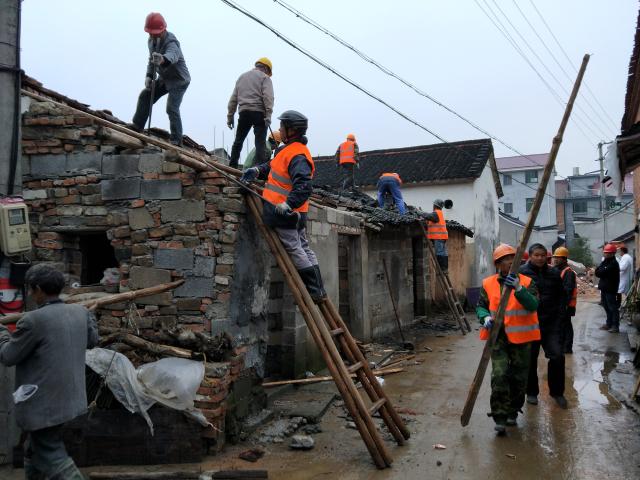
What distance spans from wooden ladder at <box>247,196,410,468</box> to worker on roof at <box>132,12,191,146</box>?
198 cm

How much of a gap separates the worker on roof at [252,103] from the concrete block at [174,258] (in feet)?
7.70

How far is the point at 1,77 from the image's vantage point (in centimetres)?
469

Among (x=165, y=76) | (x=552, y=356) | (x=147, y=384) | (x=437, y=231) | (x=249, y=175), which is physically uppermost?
(x=165, y=76)

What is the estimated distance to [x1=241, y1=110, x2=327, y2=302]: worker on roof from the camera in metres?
4.89

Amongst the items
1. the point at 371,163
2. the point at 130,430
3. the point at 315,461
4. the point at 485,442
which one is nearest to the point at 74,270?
the point at 130,430

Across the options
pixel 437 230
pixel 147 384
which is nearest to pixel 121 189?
pixel 147 384

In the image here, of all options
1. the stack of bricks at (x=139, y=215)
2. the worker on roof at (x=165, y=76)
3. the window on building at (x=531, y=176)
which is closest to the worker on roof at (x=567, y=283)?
the stack of bricks at (x=139, y=215)

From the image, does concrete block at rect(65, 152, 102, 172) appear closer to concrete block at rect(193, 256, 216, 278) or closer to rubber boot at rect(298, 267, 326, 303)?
concrete block at rect(193, 256, 216, 278)

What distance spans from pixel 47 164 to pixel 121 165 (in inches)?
→ 32.7

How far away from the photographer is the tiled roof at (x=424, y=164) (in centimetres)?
1897

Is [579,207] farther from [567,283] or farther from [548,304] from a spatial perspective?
[548,304]

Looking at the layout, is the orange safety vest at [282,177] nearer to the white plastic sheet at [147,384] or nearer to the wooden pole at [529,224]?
the white plastic sheet at [147,384]

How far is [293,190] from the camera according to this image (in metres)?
4.87

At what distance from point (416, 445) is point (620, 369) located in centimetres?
462
